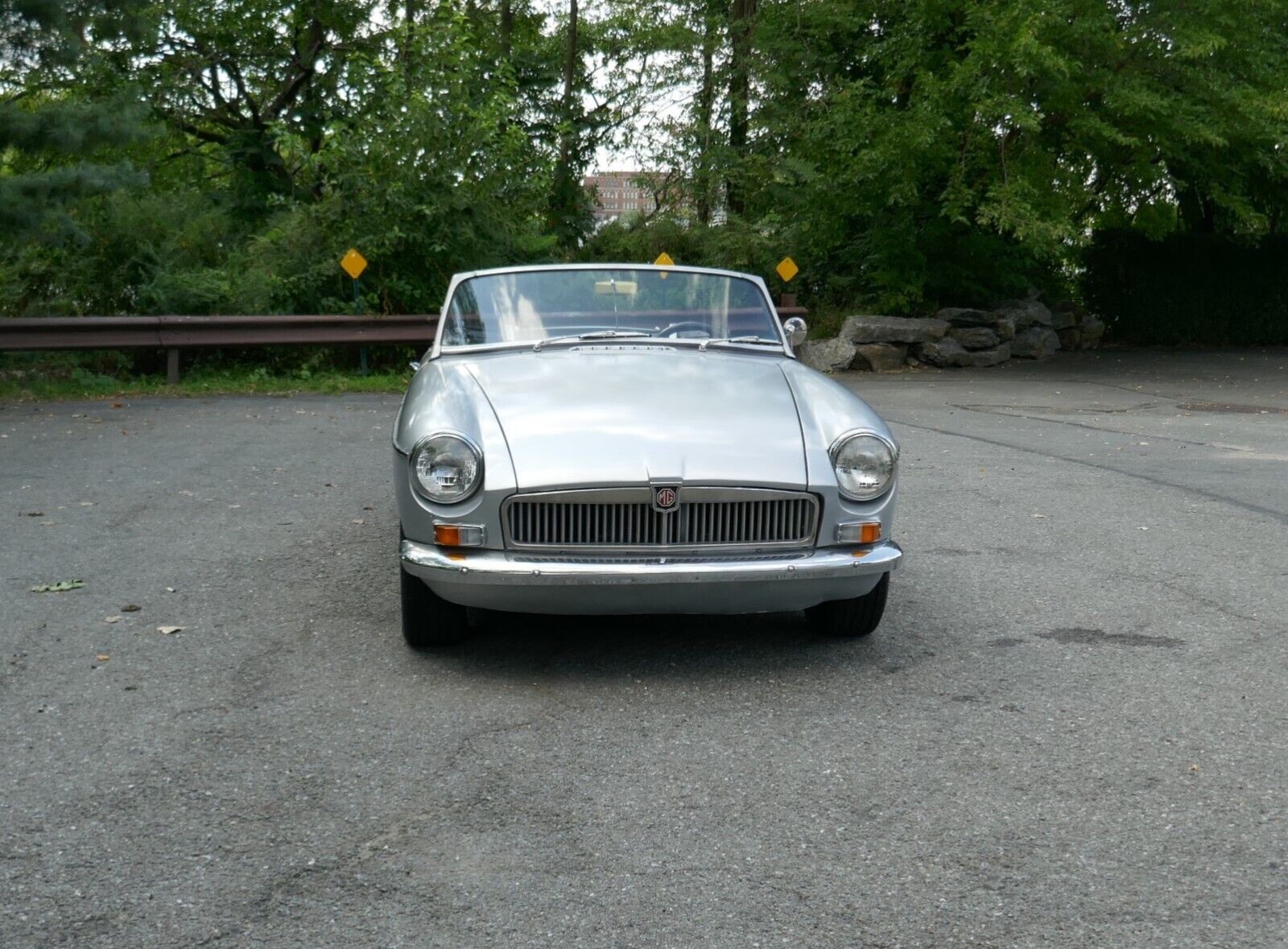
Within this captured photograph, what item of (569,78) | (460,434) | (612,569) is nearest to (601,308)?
(460,434)

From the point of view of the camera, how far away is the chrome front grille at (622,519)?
455cm

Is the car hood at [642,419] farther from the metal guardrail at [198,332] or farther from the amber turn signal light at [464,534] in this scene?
the metal guardrail at [198,332]

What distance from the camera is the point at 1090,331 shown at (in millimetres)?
Result: 24688

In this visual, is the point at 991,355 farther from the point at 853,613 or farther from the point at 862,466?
the point at 862,466

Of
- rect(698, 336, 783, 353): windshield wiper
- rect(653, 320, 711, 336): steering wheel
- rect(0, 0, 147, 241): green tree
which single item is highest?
rect(0, 0, 147, 241): green tree

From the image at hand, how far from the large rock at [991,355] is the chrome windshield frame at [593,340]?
15060mm

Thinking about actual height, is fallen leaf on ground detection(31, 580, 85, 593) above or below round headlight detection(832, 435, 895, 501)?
below

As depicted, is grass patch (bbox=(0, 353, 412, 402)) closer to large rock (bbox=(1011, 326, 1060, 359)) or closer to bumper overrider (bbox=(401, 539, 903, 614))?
large rock (bbox=(1011, 326, 1060, 359))

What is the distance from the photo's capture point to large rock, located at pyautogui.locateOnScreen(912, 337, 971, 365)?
20688mm

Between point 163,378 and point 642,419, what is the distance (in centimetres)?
1199

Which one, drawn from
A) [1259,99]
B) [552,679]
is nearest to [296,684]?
[552,679]

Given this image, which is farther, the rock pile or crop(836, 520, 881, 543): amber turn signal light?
the rock pile

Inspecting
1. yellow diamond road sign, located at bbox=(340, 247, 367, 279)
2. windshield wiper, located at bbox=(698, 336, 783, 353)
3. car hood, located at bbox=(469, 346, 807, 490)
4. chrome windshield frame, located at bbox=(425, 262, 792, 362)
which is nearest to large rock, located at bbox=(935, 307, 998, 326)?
yellow diamond road sign, located at bbox=(340, 247, 367, 279)

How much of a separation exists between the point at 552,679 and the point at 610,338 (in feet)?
5.94
